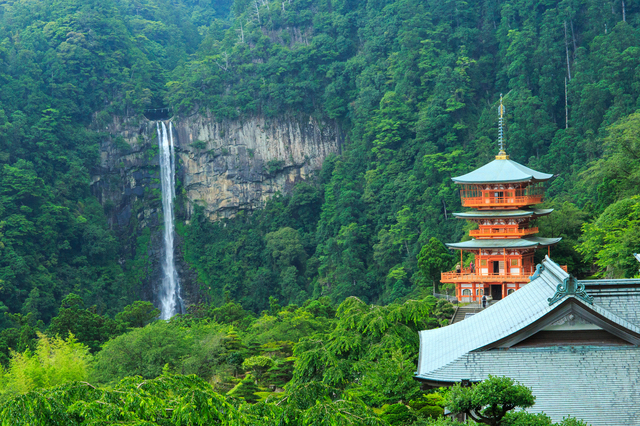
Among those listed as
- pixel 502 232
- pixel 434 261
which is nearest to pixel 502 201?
pixel 502 232

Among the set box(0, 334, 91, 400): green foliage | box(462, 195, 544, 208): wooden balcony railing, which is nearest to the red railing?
box(462, 195, 544, 208): wooden balcony railing

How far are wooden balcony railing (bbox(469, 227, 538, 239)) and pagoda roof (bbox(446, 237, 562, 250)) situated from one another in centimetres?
21

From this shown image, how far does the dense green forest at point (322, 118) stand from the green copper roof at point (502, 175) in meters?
3.19

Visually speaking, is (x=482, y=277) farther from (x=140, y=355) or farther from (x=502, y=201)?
(x=140, y=355)

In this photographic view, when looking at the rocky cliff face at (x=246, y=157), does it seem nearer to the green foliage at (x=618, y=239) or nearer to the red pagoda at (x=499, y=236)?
the red pagoda at (x=499, y=236)

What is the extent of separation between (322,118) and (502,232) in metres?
29.7

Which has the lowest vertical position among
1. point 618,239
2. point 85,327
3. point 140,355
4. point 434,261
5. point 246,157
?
point 85,327

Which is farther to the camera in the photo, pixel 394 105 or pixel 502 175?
pixel 394 105

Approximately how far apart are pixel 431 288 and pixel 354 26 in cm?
3075

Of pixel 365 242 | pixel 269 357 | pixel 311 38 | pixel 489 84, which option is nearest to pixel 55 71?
pixel 311 38

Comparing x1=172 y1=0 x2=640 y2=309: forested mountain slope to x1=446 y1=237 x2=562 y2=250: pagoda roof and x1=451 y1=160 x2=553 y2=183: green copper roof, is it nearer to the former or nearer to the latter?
x1=446 y1=237 x2=562 y2=250: pagoda roof

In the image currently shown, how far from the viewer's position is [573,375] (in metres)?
9.80

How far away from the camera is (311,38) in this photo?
190 ft

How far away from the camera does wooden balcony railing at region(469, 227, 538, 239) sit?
2820 cm
